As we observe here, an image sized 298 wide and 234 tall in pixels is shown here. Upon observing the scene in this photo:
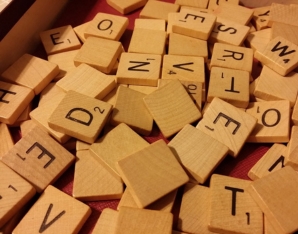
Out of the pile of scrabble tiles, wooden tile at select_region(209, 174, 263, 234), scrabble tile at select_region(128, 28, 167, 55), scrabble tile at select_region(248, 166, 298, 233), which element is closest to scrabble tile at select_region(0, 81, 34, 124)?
the pile of scrabble tiles

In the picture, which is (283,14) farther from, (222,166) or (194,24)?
(222,166)

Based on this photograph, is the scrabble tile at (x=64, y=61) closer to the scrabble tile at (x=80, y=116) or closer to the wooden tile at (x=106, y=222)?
the scrabble tile at (x=80, y=116)

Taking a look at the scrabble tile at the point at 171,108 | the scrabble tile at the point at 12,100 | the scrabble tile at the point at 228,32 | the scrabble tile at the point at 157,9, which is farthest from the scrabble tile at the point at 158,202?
the scrabble tile at the point at 157,9

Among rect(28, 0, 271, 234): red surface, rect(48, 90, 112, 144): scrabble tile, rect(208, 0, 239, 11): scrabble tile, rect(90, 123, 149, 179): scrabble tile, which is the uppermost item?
rect(48, 90, 112, 144): scrabble tile

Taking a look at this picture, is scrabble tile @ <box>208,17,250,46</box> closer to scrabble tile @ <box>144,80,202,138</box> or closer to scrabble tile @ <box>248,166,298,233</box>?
scrabble tile @ <box>144,80,202,138</box>

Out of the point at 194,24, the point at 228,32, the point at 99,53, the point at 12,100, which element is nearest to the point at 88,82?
the point at 99,53

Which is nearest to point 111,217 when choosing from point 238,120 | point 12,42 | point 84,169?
point 84,169

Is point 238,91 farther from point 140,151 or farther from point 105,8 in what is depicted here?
point 105,8

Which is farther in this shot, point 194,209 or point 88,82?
point 88,82

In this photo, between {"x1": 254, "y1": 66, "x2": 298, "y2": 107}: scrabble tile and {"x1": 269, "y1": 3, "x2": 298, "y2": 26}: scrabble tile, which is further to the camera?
{"x1": 269, "y1": 3, "x2": 298, "y2": 26}: scrabble tile
